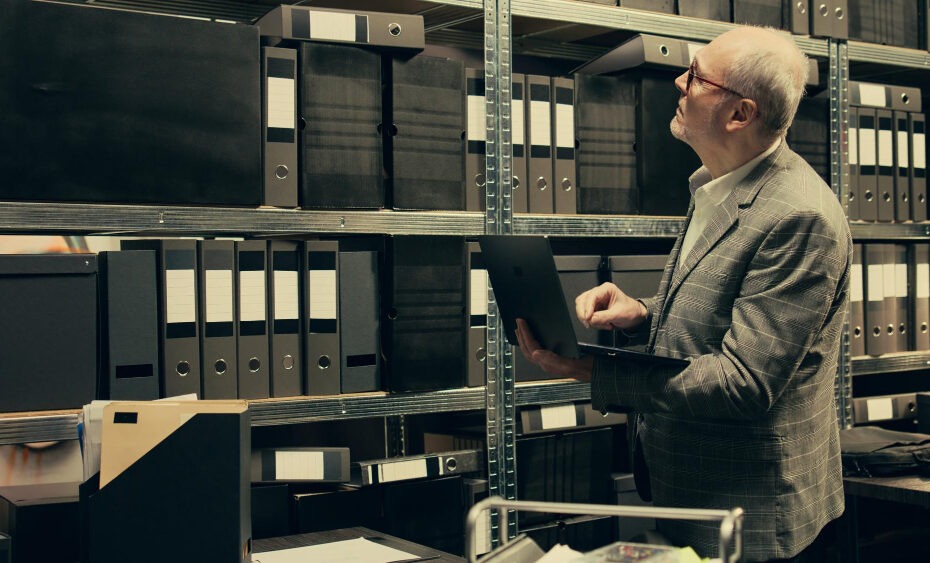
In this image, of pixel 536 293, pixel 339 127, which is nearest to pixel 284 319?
pixel 339 127

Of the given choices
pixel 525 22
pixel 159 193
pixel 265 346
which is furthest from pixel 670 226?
pixel 159 193

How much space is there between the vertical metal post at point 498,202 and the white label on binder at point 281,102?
17.9 inches

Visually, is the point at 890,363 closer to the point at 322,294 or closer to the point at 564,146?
the point at 564,146

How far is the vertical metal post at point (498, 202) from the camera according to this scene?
7.38 ft

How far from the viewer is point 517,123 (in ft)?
7.59

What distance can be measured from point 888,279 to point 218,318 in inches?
74.9

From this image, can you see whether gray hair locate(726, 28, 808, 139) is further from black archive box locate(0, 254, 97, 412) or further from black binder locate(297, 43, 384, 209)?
black archive box locate(0, 254, 97, 412)

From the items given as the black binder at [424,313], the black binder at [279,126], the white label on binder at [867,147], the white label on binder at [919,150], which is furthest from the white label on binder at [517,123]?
the white label on binder at [919,150]

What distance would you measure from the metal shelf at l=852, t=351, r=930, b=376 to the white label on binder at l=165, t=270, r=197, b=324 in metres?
1.81

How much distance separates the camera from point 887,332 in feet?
9.40

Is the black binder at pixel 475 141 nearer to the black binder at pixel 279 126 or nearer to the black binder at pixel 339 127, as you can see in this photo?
the black binder at pixel 339 127

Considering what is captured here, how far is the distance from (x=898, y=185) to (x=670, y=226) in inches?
32.3

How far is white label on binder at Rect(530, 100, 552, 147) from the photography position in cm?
233

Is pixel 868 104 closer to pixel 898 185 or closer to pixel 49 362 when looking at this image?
pixel 898 185
